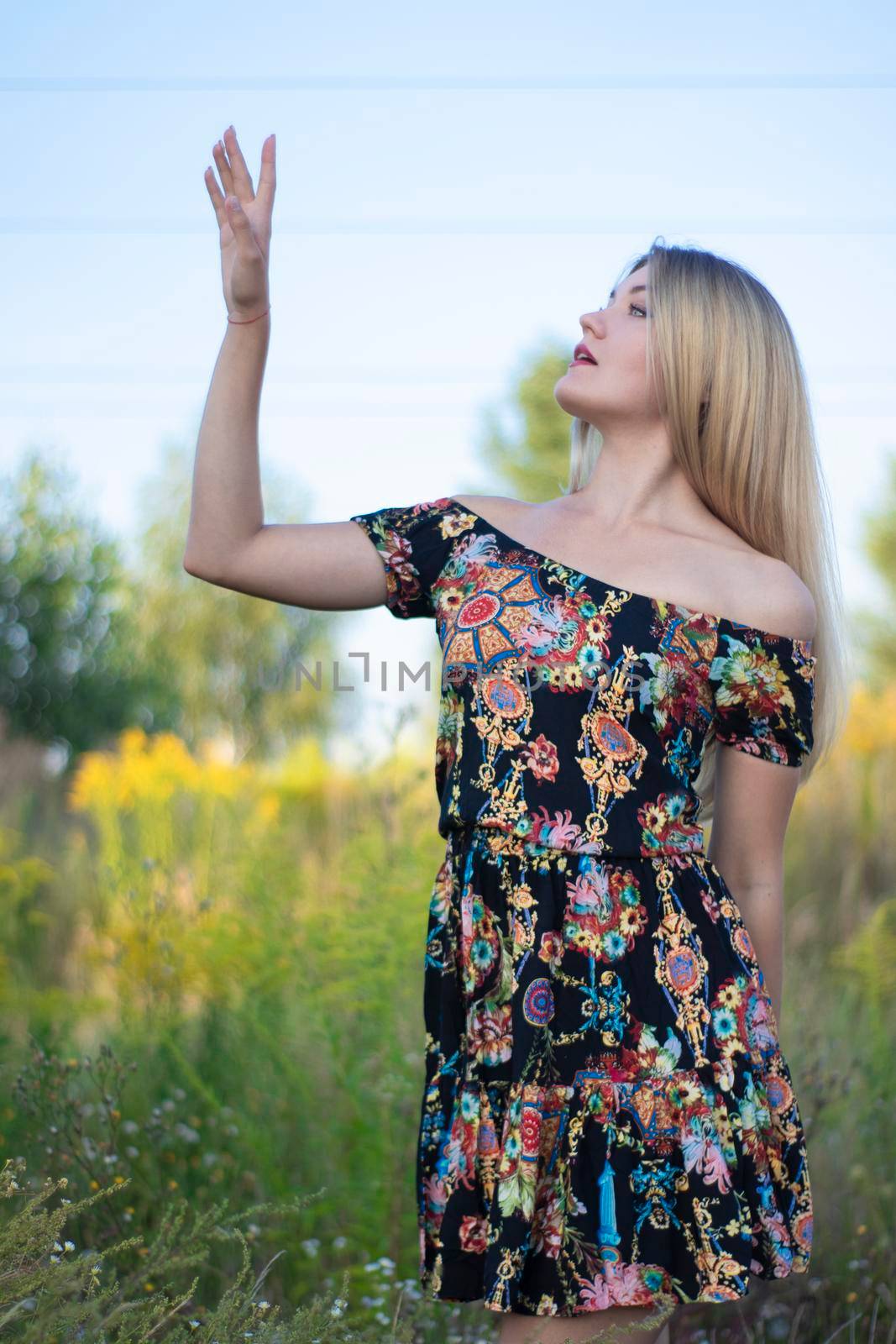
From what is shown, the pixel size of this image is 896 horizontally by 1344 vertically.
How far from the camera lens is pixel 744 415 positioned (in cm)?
189

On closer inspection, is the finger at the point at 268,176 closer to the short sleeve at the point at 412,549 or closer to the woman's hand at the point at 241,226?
the woman's hand at the point at 241,226

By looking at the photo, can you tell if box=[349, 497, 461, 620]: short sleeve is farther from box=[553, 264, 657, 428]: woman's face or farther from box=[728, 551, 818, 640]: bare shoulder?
box=[728, 551, 818, 640]: bare shoulder

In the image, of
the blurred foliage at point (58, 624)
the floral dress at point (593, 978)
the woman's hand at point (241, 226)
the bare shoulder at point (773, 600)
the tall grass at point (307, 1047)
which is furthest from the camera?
the blurred foliage at point (58, 624)

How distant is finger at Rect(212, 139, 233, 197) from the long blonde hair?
61 centimetres

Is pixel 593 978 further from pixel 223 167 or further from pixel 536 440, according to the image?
pixel 536 440

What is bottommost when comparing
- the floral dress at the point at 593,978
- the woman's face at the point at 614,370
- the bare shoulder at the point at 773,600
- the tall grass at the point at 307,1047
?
the tall grass at the point at 307,1047

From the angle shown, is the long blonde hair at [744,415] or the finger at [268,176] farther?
the long blonde hair at [744,415]

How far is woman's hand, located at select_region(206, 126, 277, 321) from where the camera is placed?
164cm

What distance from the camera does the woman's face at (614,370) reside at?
6.03ft

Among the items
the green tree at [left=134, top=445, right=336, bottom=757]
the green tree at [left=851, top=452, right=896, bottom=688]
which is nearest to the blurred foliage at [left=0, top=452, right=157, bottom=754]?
the green tree at [left=134, top=445, right=336, bottom=757]

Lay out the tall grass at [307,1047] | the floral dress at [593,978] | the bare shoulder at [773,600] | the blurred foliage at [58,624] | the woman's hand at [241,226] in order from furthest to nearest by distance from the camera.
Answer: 1. the blurred foliage at [58,624]
2. the tall grass at [307,1047]
3. the bare shoulder at [773,600]
4. the woman's hand at [241,226]
5. the floral dress at [593,978]

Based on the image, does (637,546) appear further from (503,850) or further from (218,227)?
(218,227)

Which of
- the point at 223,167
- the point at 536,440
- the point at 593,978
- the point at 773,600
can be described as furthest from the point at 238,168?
the point at 536,440

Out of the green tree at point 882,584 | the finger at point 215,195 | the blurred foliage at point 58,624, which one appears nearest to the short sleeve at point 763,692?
the finger at point 215,195
